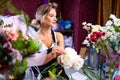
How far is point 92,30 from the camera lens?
58.9 inches

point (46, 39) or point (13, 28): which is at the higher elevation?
point (13, 28)

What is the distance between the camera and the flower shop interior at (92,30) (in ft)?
4.23

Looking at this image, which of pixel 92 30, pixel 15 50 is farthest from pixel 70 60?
pixel 92 30

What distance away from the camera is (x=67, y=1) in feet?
15.8

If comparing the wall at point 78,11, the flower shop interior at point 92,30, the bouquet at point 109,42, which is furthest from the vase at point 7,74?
the wall at point 78,11

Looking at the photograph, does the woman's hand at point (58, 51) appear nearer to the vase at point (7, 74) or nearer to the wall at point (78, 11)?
the vase at point (7, 74)

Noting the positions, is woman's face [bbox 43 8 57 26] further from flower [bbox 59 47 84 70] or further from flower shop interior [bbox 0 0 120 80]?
flower [bbox 59 47 84 70]

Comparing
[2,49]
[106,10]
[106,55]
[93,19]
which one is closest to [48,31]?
[106,55]

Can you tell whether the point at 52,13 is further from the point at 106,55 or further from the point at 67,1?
the point at 67,1

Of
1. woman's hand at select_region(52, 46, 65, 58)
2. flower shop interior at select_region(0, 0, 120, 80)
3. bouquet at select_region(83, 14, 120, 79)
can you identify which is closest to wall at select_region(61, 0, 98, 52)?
flower shop interior at select_region(0, 0, 120, 80)

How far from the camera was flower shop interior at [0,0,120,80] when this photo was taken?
1288mm

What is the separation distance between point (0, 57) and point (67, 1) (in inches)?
164

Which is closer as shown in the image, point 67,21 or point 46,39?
point 46,39

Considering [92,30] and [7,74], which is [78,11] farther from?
[7,74]
